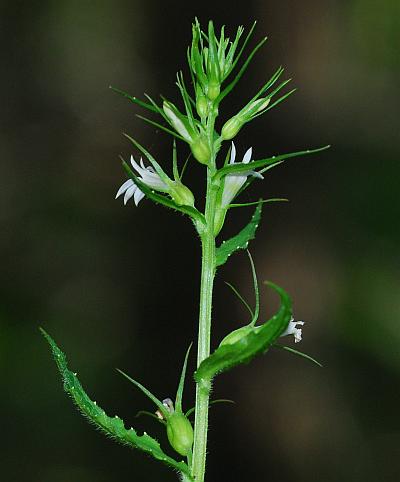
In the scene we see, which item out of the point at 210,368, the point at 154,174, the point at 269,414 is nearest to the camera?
the point at 210,368

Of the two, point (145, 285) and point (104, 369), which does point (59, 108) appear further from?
point (104, 369)

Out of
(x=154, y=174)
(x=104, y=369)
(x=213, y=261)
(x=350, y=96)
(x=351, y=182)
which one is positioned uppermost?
(x=154, y=174)

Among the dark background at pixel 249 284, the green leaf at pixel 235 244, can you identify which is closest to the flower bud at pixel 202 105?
the green leaf at pixel 235 244

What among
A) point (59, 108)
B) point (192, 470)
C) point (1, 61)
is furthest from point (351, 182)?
point (192, 470)

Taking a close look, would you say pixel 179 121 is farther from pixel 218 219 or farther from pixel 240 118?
pixel 218 219

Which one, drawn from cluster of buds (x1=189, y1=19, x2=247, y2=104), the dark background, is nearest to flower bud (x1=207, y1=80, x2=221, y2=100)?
cluster of buds (x1=189, y1=19, x2=247, y2=104)

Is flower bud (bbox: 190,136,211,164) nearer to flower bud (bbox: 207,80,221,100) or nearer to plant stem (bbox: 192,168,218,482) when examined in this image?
plant stem (bbox: 192,168,218,482)

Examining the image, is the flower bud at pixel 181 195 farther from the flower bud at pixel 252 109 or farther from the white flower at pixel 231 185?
the flower bud at pixel 252 109

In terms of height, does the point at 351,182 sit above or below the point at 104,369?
above
